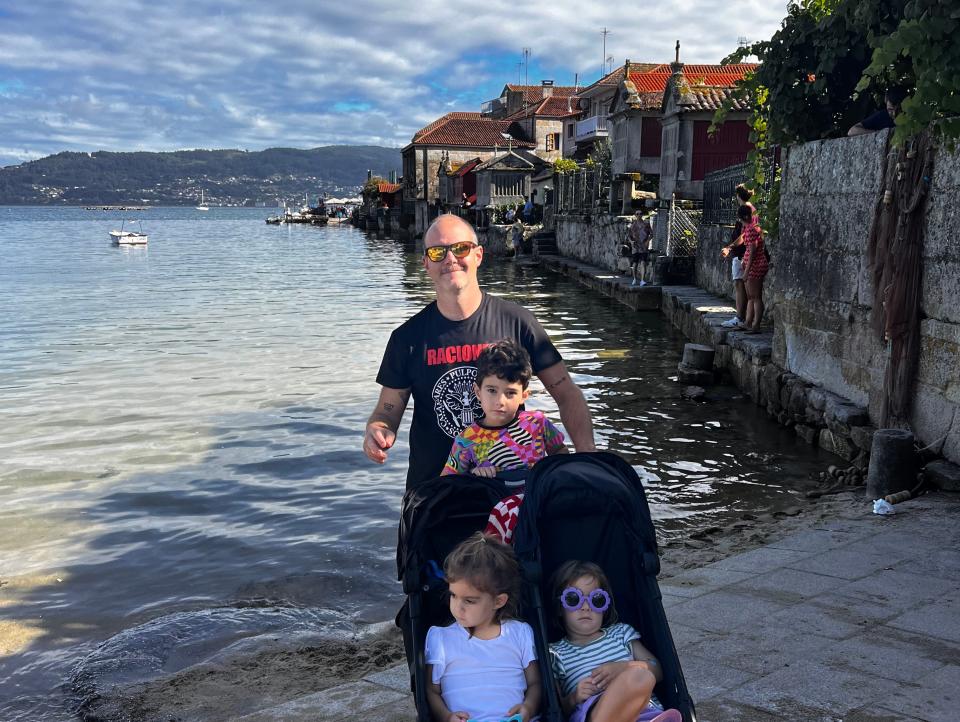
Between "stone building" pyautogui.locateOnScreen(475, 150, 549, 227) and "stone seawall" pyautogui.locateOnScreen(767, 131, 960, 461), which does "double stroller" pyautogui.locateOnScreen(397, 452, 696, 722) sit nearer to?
"stone seawall" pyautogui.locateOnScreen(767, 131, 960, 461)

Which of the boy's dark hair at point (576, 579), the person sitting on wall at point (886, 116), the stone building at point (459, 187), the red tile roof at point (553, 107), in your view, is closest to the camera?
the boy's dark hair at point (576, 579)

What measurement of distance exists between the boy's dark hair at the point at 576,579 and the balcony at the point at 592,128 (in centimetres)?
4936

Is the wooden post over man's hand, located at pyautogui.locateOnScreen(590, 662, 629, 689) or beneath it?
beneath

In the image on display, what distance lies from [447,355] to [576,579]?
1.15 m

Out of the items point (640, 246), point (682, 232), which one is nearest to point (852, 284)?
point (682, 232)

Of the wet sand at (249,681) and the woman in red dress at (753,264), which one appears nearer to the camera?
the wet sand at (249,681)

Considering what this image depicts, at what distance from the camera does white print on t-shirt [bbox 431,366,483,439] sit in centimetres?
394

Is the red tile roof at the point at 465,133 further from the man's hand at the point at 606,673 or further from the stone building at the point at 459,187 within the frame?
the man's hand at the point at 606,673

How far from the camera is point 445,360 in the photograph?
3947mm

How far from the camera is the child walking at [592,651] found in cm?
311

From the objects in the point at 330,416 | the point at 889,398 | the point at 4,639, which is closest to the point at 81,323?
the point at 330,416

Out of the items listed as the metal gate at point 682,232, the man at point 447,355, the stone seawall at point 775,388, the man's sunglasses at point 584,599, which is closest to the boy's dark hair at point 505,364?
the man at point 447,355

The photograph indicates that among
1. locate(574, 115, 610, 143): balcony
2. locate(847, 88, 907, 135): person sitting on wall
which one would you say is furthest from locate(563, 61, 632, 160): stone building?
locate(847, 88, 907, 135): person sitting on wall

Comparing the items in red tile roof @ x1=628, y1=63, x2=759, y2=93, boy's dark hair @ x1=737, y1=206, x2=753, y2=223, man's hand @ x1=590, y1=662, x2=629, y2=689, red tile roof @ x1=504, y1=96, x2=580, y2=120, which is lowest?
man's hand @ x1=590, y1=662, x2=629, y2=689
